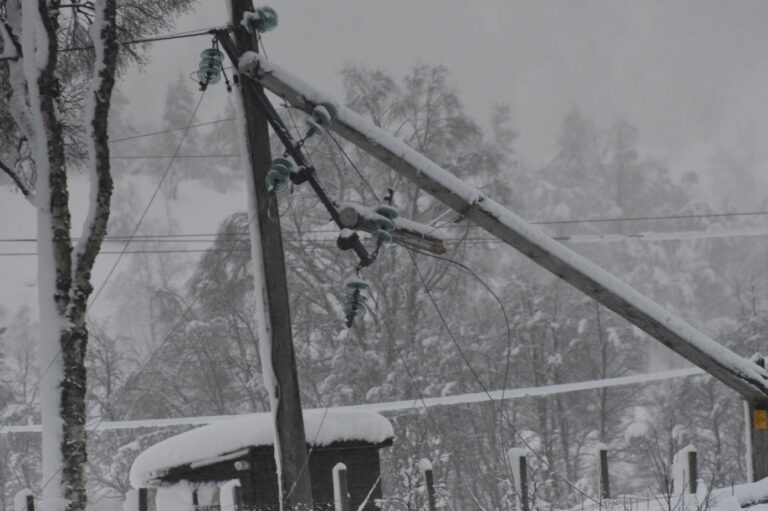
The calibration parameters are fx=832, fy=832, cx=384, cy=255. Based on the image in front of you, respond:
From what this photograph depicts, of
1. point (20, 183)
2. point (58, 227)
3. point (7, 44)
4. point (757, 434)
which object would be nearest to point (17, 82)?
point (7, 44)

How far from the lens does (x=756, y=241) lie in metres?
49.9

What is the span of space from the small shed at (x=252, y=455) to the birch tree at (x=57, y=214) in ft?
8.71

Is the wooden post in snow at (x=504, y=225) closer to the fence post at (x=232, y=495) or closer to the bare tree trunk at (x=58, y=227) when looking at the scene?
the bare tree trunk at (x=58, y=227)

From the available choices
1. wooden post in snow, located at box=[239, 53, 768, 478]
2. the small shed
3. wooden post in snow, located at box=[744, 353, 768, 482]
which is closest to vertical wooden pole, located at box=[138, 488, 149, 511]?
the small shed

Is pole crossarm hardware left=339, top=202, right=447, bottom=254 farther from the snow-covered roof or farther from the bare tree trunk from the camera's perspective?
the snow-covered roof

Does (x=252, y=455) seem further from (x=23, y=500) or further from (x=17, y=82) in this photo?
(x=17, y=82)

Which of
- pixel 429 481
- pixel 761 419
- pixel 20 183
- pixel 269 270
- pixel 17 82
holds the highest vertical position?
pixel 17 82

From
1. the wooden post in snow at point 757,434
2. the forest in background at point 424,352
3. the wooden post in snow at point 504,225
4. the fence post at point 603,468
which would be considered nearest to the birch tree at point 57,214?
the wooden post in snow at point 504,225

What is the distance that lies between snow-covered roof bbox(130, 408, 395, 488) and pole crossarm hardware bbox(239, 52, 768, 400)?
3657mm

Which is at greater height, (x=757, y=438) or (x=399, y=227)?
(x=399, y=227)

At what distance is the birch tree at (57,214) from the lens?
742 centimetres

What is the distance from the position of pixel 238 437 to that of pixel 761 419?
574 cm

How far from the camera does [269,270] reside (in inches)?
294

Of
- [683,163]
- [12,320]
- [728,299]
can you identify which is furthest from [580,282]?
[683,163]
